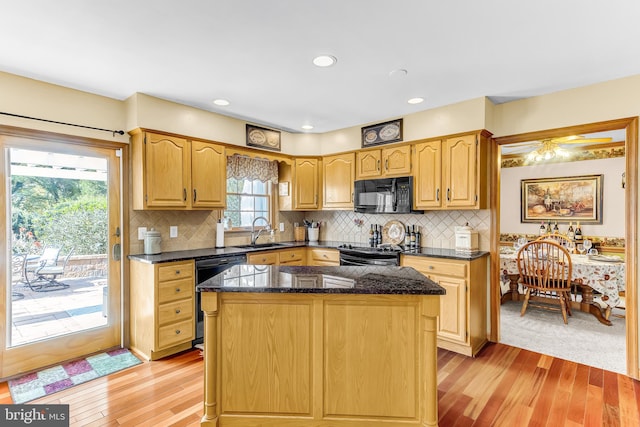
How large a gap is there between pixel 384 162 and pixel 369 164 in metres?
0.21

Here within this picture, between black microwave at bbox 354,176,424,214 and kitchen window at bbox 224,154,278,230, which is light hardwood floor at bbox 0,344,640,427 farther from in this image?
kitchen window at bbox 224,154,278,230

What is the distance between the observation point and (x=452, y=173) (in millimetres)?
3367

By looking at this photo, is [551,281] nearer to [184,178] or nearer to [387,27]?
[387,27]

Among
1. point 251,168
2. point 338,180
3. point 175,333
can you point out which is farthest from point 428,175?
point 175,333

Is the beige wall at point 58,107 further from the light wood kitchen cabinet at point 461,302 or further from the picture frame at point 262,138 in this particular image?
the light wood kitchen cabinet at point 461,302

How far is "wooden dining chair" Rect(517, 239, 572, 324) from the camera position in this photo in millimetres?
3809

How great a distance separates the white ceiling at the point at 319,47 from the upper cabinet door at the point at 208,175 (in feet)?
1.83

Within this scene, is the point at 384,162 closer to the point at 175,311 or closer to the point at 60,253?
the point at 175,311

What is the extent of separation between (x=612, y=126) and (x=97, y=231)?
480cm

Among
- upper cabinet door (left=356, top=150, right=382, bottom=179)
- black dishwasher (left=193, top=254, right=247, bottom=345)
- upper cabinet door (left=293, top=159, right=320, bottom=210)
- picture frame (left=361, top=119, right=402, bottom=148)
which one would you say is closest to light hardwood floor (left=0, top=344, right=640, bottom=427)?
black dishwasher (left=193, top=254, right=247, bottom=345)

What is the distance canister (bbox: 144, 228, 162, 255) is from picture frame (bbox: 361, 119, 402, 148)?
2.63m

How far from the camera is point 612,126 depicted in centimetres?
277

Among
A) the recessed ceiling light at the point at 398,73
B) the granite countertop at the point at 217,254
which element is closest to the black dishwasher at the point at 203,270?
the granite countertop at the point at 217,254

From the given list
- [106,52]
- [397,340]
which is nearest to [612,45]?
[397,340]
